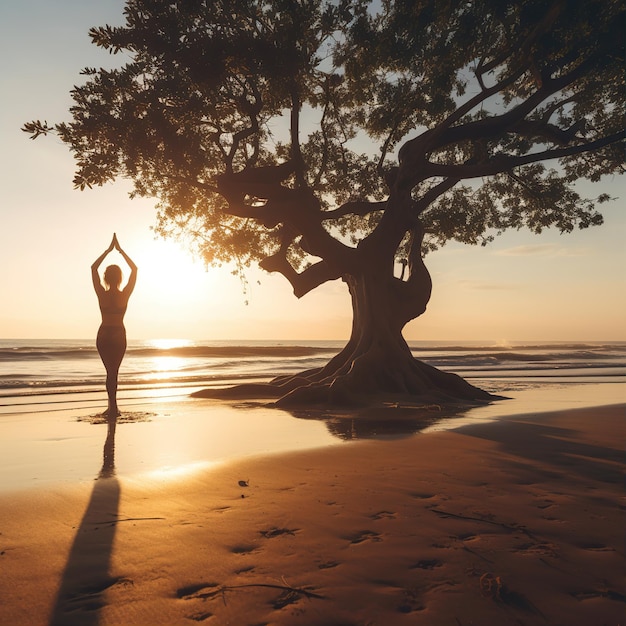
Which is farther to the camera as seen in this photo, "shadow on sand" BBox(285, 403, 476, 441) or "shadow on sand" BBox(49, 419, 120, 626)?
"shadow on sand" BBox(285, 403, 476, 441)

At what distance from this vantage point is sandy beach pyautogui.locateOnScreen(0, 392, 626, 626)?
2.34m

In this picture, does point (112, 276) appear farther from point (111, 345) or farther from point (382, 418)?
point (382, 418)

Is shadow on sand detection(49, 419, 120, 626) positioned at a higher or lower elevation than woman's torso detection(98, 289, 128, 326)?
lower

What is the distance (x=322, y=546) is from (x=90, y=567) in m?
1.37

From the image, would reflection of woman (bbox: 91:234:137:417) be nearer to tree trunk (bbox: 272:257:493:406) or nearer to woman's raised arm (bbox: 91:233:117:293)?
woman's raised arm (bbox: 91:233:117:293)

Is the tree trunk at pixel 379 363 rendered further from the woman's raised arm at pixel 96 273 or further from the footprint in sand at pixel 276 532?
the footprint in sand at pixel 276 532

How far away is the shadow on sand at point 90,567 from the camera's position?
91.3 inches

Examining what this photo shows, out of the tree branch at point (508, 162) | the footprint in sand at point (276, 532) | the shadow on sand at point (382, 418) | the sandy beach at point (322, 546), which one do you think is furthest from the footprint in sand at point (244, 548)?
the tree branch at point (508, 162)

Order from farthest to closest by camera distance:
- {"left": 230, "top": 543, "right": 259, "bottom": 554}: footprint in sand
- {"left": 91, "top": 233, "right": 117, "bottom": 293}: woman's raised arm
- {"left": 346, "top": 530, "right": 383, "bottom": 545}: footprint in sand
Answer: {"left": 91, "top": 233, "right": 117, "bottom": 293}: woman's raised arm, {"left": 346, "top": 530, "right": 383, "bottom": 545}: footprint in sand, {"left": 230, "top": 543, "right": 259, "bottom": 554}: footprint in sand

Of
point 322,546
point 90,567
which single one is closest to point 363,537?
point 322,546

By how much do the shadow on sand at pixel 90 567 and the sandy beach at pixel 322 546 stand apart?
1cm

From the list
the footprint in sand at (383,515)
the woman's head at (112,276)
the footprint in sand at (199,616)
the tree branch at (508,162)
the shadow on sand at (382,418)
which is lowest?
the shadow on sand at (382,418)

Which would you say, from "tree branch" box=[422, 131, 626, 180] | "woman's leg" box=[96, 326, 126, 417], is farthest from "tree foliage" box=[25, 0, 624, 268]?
"woman's leg" box=[96, 326, 126, 417]

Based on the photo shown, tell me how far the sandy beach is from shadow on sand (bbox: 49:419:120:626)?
0.01 metres
